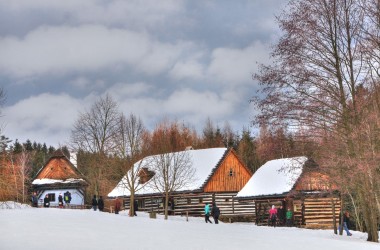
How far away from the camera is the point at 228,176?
171 feet

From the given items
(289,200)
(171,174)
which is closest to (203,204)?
(171,174)

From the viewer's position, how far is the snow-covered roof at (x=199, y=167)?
50.4m

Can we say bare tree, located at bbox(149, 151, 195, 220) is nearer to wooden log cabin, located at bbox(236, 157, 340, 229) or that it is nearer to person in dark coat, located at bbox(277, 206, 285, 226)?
wooden log cabin, located at bbox(236, 157, 340, 229)

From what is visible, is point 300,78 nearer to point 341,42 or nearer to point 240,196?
point 341,42

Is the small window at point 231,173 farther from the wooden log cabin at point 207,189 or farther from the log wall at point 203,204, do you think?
the log wall at point 203,204

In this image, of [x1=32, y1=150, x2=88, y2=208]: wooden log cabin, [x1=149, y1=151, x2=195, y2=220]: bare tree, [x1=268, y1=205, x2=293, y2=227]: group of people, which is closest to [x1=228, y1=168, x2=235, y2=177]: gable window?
[x1=149, y1=151, x2=195, y2=220]: bare tree

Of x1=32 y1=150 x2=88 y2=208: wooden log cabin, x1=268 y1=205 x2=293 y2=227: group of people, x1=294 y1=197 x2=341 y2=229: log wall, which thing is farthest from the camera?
x1=32 y1=150 x2=88 y2=208: wooden log cabin

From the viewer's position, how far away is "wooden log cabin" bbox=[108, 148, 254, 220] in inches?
1956

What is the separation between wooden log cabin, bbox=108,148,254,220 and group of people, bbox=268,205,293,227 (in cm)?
587

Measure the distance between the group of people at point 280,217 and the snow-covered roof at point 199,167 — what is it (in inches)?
347

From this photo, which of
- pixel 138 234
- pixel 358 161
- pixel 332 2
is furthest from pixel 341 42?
pixel 138 234

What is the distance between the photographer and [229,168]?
5269 centimetres


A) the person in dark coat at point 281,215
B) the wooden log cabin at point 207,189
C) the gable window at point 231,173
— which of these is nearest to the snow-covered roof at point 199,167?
the wooden log cabin at point 207,189

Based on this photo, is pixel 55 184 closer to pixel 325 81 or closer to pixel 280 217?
pixel 280 217
